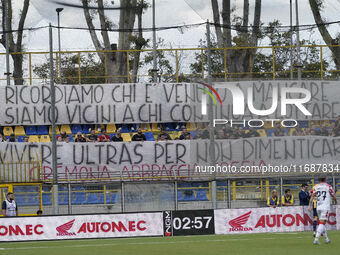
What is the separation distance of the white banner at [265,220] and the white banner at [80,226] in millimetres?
2002

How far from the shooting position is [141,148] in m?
33.7

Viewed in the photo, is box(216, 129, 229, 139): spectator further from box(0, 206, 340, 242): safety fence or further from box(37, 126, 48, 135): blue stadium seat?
box(37, 126, 48, 135): blue stadium seat

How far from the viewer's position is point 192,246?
65.2 ft

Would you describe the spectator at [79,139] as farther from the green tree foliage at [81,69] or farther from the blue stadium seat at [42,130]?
the green tree foliage at [81,69]

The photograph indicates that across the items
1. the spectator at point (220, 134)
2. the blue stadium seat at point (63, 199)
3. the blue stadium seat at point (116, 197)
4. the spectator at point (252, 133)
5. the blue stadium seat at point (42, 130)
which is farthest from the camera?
the blue stadium seat at point (42, 130)

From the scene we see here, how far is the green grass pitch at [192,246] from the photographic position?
1833 centimetres

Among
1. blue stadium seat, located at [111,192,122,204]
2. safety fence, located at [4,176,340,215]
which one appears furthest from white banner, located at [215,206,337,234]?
blue stadium seat, located at [111,192,122,204]

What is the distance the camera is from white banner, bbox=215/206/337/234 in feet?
78.0

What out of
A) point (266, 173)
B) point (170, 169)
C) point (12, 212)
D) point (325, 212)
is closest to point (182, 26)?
point (170, 169)

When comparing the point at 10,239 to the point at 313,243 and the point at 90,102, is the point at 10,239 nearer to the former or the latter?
the point at 313,243

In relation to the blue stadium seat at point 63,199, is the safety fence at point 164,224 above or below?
below

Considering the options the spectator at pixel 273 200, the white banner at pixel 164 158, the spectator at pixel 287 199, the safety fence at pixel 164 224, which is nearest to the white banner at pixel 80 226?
the safety fence at pixel 164 224

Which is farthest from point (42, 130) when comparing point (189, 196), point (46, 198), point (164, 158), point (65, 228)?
point (65, 228)

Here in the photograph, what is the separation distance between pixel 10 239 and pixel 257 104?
38.9 feet
